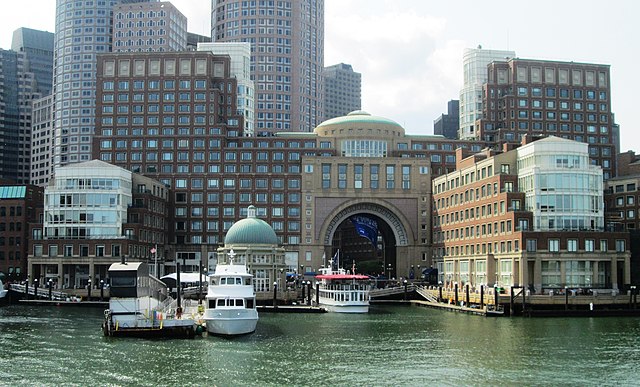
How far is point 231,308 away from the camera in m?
101

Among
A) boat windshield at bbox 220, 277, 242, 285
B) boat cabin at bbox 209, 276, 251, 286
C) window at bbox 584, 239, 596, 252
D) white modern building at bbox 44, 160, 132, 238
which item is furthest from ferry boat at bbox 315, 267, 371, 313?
white modern building at bbox 44, 160, 132, 238

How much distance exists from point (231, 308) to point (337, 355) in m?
18.4

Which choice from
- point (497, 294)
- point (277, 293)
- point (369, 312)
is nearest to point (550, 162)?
point (497, 294)

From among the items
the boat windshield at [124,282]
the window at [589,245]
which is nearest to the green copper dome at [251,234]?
the window at [589,245]

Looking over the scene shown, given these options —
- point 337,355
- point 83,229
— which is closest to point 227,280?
point 337,355

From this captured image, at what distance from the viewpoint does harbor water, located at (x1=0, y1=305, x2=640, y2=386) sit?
72.8 meters

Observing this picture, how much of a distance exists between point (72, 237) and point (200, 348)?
3878 inches

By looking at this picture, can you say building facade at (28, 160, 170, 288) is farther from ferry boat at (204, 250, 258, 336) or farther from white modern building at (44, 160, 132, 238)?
ferry boat at (204, 250, 258, 336)

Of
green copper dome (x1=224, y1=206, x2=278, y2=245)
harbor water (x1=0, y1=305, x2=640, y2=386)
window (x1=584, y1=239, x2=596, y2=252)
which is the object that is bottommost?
harbor water (x1=0, y1=305, x2=640, y2=386)

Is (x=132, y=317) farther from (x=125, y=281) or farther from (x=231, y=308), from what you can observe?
(x=231, y=308)

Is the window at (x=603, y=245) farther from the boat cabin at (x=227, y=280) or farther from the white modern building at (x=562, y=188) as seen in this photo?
the boat cabin at (x=227, y=280)

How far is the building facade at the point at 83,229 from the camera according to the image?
179 metres

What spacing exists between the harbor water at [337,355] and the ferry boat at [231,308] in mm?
1546

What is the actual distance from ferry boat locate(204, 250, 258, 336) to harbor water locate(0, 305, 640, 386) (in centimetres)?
155
